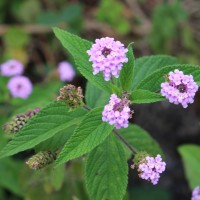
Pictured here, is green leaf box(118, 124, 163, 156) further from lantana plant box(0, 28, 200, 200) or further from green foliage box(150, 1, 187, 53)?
green foliage box(150, 1, 187, 53)

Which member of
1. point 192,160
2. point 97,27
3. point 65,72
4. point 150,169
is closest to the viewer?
point 150,169

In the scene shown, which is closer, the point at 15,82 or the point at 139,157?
the point at 139,157

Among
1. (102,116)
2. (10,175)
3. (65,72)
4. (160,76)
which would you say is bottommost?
(10,175)

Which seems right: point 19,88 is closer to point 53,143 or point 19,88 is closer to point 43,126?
point 53,143

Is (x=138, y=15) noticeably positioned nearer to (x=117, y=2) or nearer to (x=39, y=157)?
(x=117, y=2)

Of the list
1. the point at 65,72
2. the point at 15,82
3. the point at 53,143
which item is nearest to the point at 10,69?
the point at 15,82

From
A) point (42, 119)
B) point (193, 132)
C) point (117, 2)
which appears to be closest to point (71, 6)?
point (117, 2)

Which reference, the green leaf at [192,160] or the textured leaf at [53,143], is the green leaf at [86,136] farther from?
the green leaf at [192,160]
